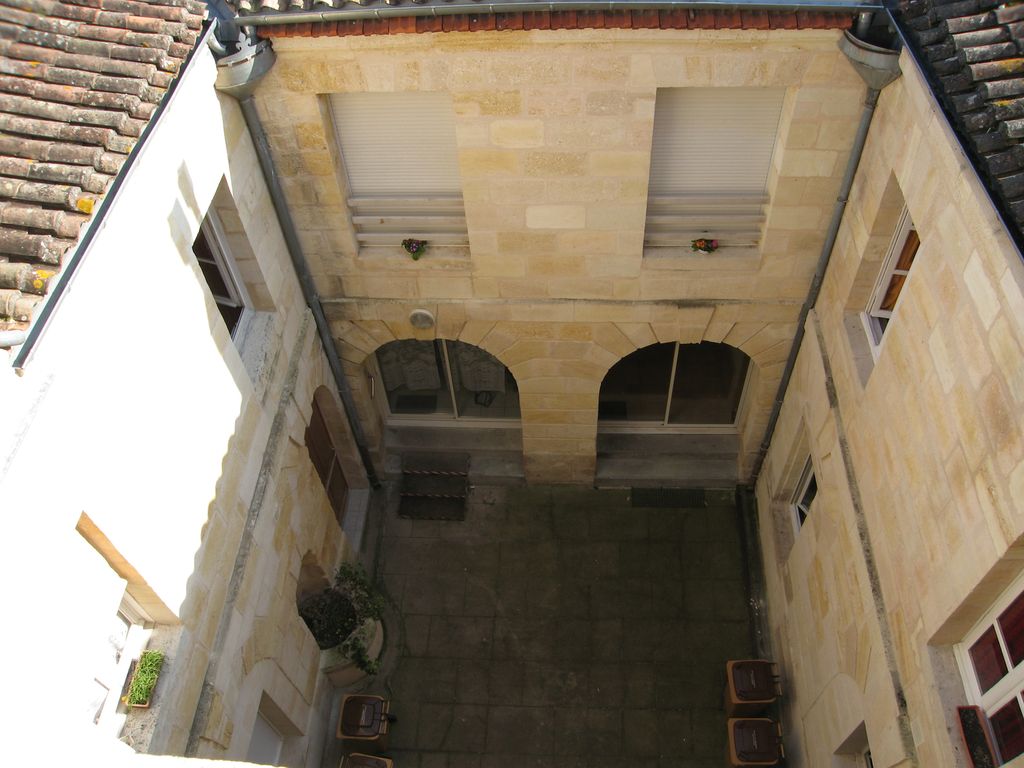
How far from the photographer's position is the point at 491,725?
42.5 ft

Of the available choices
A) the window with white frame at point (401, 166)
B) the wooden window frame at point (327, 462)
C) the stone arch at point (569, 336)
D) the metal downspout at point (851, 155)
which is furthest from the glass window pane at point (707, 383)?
the wooden window frame at point (327, 462)

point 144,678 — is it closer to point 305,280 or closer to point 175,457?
point 175,457

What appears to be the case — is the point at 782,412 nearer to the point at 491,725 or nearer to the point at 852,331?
the point at 852,331

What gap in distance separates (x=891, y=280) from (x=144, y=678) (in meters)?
8.57

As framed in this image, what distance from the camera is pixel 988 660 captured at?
24.5 feet

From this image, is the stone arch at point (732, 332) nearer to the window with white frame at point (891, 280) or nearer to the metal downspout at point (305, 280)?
the window with white frame at point (891, 280)

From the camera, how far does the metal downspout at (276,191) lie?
30.4 ft

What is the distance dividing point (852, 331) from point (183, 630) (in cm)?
785

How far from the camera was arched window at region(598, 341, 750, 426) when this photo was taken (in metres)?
14.3

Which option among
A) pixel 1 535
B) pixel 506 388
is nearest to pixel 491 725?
pixel 506 388

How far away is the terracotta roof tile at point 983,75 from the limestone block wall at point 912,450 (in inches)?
6.6

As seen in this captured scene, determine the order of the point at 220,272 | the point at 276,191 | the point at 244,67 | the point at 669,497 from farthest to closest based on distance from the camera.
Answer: the point at 669,497
the point at 276,191
the point at 220,272
the point at 244,67

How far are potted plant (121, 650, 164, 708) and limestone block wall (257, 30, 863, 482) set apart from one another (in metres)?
5.50

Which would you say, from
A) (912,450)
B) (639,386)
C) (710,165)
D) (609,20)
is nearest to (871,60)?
(710,165)
